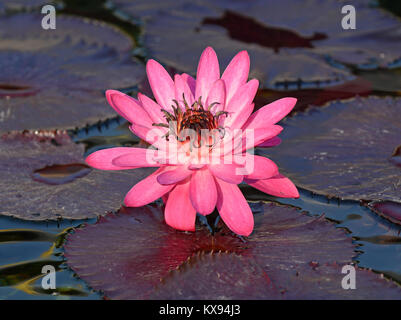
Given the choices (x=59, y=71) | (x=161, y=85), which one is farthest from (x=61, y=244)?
(x=59, y=71)

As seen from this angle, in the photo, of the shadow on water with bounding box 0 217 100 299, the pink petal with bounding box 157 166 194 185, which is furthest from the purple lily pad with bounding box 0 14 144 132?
the pink petal with bounding box 157 166 194 185

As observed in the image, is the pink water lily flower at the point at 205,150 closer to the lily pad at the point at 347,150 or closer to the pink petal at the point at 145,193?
the pink petal at the point at 145,193

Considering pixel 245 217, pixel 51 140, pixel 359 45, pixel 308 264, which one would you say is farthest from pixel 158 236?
pixel 359 45

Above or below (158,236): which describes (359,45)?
above

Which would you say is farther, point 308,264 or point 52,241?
point 52,241

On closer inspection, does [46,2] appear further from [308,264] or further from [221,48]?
[308,264]

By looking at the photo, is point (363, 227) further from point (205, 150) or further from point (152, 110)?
point (152, 110)
